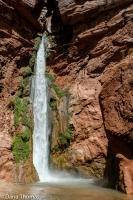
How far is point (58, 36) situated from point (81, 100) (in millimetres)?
7090

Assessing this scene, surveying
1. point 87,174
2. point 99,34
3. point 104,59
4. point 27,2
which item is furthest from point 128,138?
point 27,2

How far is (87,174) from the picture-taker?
11055mm

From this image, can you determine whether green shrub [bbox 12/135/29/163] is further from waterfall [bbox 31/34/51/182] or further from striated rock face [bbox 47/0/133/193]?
striated rock face [bbox 47/0/133/193]

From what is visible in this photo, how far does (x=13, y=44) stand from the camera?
47.9ft

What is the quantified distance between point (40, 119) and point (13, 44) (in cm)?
584

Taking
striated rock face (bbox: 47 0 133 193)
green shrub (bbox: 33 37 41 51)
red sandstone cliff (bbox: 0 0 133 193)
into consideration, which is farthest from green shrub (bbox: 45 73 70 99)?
green shrub (bbox: 33 37 41 51)

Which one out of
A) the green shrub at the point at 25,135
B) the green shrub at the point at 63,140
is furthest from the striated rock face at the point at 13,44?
the green shrub at the point at 63,140

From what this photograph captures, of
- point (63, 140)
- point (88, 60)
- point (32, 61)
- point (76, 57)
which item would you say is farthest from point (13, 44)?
point (63, 140)

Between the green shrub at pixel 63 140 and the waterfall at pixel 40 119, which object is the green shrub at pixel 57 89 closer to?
the waterfall at pixel 40 119

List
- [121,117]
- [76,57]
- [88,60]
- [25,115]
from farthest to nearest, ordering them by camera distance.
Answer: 1. [76,57]
2. [88,60]
3. [25,115]
4. [121,117]

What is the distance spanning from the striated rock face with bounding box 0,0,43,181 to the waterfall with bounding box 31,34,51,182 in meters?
1.14

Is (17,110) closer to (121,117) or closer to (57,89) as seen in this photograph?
(57,89)

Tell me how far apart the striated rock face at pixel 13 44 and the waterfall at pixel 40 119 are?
45.0 inches

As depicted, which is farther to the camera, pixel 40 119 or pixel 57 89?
pixel 57 89
